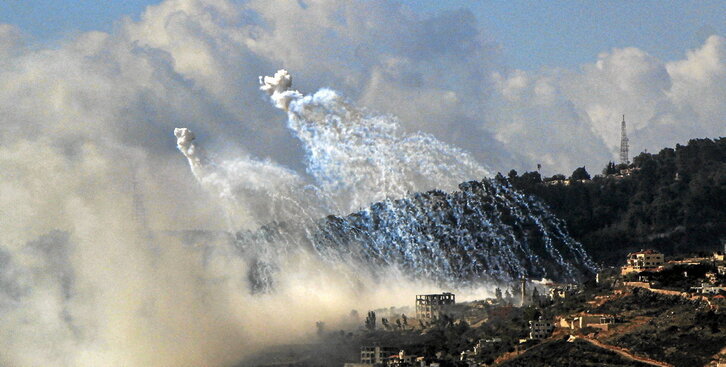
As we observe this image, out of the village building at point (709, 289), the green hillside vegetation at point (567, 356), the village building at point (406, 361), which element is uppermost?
the village building at point (709, 289)

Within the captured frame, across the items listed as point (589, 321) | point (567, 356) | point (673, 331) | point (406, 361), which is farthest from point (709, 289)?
point (406, 361)

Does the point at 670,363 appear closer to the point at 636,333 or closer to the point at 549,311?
the point at 636,333

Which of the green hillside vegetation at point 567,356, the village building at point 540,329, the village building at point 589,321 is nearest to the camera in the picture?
the green hillside vegetation at point 567,356

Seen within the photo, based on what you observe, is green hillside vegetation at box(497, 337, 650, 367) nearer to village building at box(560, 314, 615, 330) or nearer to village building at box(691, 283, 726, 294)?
village building at box(560, 314, 615, 330)

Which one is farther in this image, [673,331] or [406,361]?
[406,361]

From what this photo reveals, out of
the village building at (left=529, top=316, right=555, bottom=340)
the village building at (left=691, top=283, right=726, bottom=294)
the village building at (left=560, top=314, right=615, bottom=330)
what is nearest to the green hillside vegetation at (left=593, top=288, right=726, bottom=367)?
the village building at (left=560, top=314, right=615, bottom=330)

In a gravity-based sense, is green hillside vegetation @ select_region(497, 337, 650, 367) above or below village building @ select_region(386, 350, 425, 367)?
below

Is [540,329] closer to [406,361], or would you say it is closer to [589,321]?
[589,321]

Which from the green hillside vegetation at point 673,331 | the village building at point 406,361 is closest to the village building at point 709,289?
the green hillside vegetation at point 673,331

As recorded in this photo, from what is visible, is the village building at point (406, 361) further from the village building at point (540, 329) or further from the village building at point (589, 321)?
the village building at point (589, 321)
